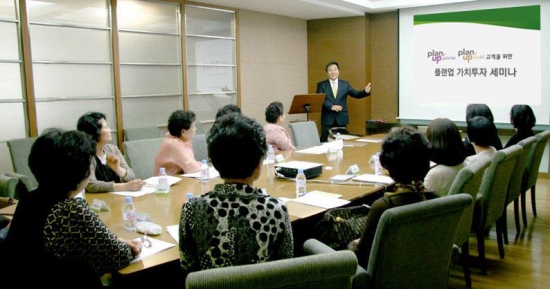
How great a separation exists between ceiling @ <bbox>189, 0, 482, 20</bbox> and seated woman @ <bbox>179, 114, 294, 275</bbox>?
5.56 metres

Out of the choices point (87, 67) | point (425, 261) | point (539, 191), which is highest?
point (87, 67)

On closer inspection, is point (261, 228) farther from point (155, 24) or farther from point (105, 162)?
point (155, 24)

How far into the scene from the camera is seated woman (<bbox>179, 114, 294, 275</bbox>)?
168cm

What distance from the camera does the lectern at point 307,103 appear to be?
23.2ft

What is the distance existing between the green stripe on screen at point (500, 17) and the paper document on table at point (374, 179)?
4781 mm

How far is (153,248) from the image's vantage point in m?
2.16

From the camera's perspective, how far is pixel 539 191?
6.32m

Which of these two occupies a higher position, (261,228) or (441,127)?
(441,127)

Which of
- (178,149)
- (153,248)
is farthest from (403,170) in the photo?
(178,149)

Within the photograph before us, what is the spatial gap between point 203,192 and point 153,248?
1.11m

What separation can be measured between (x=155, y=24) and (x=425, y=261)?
5.32m

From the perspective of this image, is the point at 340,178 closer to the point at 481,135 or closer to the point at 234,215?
the point at 481,135

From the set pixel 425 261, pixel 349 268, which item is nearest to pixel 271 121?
pixel 425 261

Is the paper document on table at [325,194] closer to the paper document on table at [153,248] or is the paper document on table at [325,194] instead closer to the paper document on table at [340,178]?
the paper document on table at [340,178]
